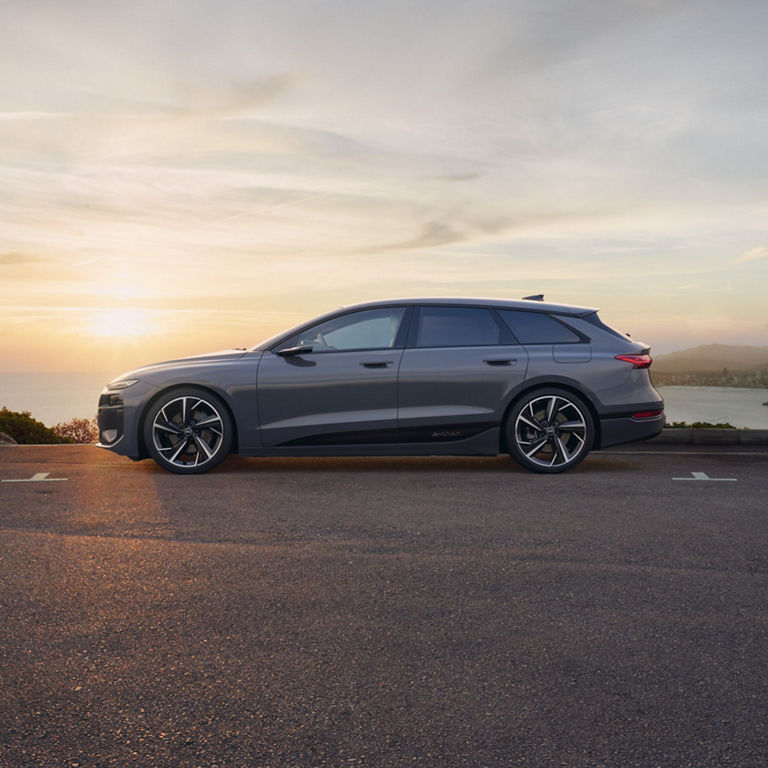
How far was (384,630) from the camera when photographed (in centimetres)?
416

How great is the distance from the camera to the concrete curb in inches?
484

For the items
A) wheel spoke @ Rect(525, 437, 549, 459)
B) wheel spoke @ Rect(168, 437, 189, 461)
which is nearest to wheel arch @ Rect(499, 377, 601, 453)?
wheel spoke @ Rect(525, 437, 549, 459)

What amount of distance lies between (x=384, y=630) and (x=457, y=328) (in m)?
5.34

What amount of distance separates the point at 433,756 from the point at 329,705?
52cm

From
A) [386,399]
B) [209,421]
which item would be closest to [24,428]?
[209,421]

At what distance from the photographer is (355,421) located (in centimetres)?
887

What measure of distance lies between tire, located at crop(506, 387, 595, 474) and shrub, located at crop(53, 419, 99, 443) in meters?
14.3

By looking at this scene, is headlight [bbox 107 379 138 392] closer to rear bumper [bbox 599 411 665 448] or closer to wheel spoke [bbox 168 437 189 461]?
wheel spoke [bbox 168 437 189 461]

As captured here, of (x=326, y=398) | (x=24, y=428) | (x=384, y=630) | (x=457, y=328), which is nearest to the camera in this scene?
(x=384, y=630)

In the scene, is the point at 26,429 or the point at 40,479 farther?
the point at 26,429

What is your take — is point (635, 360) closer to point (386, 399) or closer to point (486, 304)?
point (486, 304)

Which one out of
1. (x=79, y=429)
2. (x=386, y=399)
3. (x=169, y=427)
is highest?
(x=386, y=399)

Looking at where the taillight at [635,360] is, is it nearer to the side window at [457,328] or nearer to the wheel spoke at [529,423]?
the wheel spoke at [529,423]

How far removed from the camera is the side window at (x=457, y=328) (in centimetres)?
915
